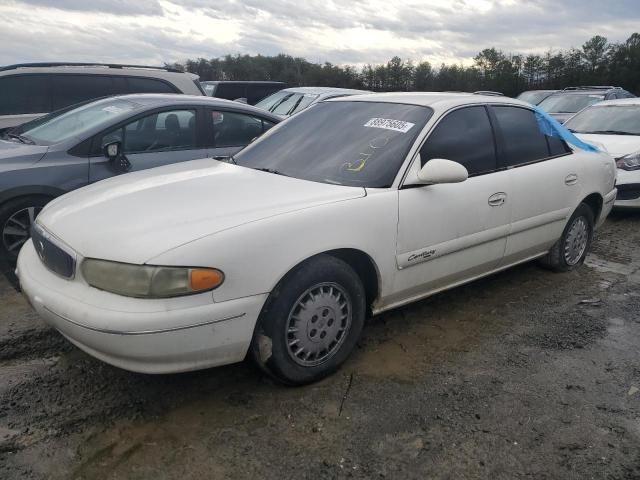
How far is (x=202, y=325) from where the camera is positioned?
2.46m

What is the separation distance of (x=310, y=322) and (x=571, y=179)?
280cm

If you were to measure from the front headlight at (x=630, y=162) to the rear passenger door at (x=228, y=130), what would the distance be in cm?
464

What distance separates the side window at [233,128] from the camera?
5.50 m

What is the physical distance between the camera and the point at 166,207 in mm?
2863

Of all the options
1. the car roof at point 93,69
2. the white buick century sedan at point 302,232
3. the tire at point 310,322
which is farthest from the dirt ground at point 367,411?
the car roof at point 93,69

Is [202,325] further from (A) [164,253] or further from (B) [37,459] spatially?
(B) [37,459]

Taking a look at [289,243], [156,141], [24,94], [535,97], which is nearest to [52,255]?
[289,243]

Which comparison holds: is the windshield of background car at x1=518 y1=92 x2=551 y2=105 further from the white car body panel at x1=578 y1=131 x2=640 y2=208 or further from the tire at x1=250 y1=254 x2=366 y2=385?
the tire at x1=250 y1=254 x2=366 y2=385

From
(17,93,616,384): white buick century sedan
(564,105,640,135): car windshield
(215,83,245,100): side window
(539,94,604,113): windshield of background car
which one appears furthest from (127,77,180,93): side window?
(539,94,604,113): windshield of background car

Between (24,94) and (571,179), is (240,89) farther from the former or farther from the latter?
(571,179)

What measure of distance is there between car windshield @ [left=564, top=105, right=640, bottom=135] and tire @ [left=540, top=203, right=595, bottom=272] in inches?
149

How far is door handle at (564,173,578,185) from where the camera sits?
174 inches

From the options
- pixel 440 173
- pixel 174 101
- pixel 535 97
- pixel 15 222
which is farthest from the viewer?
pixel 535 97

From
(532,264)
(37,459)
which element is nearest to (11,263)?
(37,459)
